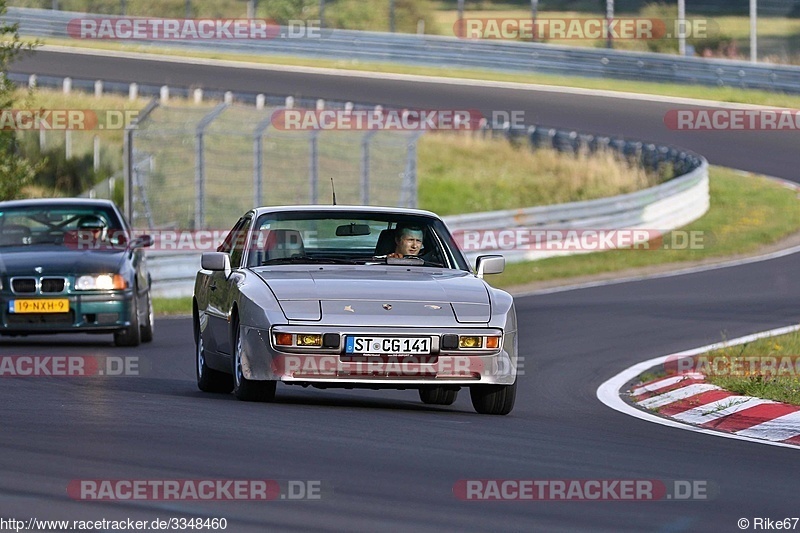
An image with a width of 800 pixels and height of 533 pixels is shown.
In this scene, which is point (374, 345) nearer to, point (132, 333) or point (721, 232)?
point (132, 333)

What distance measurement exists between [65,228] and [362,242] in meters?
6.13

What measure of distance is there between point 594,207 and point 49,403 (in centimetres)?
1873

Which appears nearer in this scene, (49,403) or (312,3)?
(49,403)

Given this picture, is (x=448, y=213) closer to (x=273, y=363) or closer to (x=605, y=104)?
(x=605, y=104)

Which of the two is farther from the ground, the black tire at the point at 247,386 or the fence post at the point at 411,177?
the black tire at the point at 247,386

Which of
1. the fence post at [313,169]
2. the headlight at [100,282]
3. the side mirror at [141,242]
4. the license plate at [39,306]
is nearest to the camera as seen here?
the license plate at [39,306]

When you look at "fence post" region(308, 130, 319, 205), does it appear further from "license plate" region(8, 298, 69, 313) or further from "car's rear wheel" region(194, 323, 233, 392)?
"car's rear wheel" region(194, 323, 233, 392)

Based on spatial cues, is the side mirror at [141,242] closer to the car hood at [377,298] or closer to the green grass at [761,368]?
the green grass at [761,368]

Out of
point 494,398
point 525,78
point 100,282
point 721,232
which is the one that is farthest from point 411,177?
point 525,78

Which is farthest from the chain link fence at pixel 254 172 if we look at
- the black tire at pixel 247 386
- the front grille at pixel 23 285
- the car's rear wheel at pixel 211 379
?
the black tire at pixel 247 386

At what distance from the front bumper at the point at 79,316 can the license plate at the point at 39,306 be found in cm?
3

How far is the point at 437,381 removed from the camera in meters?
9.76

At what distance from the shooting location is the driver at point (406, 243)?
11.0 metres

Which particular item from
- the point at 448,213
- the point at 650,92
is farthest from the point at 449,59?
the point at 448,213
